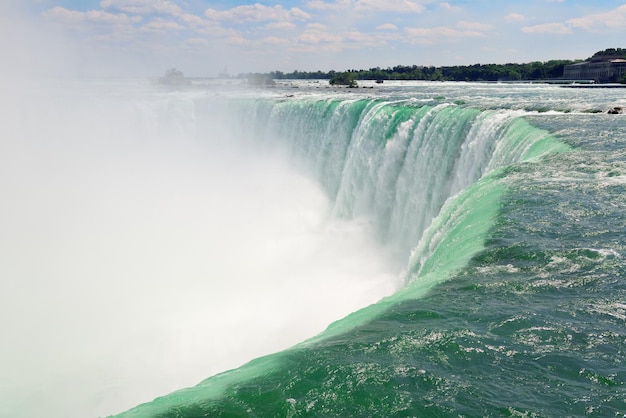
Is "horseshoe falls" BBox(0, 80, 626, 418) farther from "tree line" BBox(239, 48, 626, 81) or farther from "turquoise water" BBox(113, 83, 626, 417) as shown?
"tree line" BBox(239, 48, 626, 81)

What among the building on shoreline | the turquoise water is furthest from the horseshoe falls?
the building on shoreline

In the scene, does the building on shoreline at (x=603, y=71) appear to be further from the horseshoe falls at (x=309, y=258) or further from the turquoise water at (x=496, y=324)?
the turquoise water at (x=496, y=324)

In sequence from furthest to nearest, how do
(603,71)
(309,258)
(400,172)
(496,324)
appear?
(603,71) → (309,258) → (400,172) → (496,324)

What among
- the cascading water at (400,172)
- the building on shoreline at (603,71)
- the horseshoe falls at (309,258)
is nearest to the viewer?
the horseshoe falls at (309,258)

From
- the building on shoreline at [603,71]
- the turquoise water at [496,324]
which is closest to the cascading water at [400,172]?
the turquoise water at [496,324]

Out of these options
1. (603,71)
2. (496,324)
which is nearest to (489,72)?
(603,71)

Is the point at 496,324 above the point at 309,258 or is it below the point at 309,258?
above

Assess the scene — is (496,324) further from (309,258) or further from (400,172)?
(309,258)

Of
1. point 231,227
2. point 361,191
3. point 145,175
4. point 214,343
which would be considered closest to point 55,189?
point 145,175
